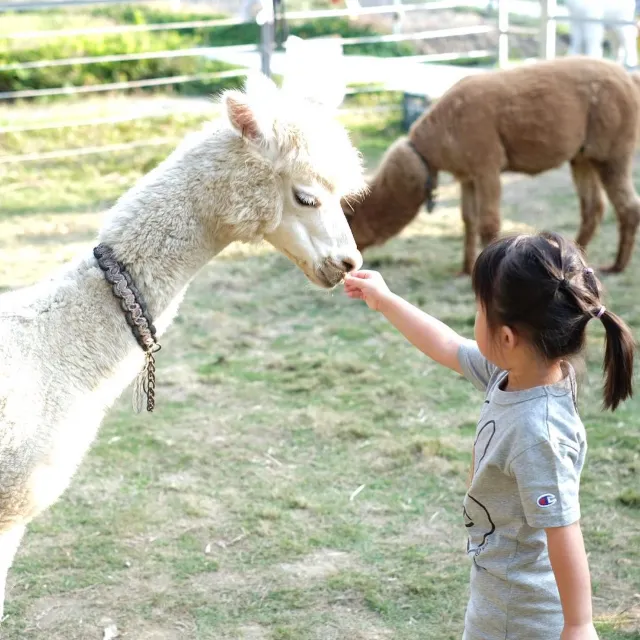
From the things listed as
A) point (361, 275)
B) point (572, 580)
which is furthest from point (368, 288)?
point (572, 580)

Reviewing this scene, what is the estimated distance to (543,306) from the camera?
1617 millimetres

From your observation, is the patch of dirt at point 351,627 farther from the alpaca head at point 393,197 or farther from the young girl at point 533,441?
the alpaca head at point 393,197

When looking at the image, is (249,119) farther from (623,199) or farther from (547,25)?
(547,25)

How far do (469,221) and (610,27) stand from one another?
4473 millimetres

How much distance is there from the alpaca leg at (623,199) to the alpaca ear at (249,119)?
3.82 metres

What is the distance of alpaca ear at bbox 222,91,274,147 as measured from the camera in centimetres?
194

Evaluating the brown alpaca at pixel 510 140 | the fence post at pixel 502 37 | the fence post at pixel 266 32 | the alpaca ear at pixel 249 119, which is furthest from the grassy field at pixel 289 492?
the fence post at pixel 502 37

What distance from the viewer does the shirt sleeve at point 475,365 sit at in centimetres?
194

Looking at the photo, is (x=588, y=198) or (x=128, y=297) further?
(x=588, y=198)

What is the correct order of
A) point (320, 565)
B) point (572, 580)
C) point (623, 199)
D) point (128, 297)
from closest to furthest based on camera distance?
point (572, 580), point (128, 297), point (320, 565), point (623, 199)

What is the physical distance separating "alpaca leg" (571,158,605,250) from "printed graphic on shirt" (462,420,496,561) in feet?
13.3

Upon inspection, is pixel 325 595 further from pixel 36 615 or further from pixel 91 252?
pixel 91 252

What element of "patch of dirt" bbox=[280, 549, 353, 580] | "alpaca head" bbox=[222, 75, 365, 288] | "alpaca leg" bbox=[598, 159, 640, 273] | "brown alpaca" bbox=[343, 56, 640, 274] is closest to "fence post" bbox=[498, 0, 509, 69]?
"brown alpaca" bbox=[343, 56, 640, 274]

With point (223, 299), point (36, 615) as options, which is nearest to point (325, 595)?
point (36, 615)
